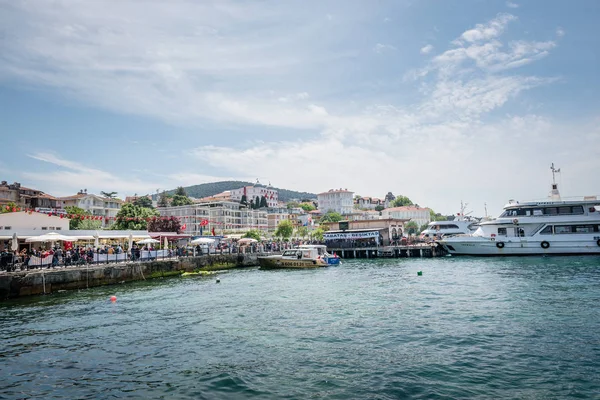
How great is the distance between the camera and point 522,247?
5066 centimetres

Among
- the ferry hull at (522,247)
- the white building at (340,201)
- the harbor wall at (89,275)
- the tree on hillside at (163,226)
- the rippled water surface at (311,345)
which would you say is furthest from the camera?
the white building at (340,201)

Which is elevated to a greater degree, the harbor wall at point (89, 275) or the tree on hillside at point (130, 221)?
the tree on hillside at point (130, 221)

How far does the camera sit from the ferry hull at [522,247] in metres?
48.3

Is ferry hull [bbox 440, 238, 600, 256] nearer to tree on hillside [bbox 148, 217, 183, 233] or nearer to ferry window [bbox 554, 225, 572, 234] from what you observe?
ferry window [bbox 554, 225, 572, 234]

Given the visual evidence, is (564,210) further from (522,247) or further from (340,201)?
(340,201)

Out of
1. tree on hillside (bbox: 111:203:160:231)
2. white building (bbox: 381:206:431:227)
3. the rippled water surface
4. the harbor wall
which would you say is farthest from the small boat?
white building (bbox: 381:206:431:227)

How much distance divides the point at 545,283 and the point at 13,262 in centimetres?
3608

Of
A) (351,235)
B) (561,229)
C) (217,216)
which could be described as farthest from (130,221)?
(561,229)

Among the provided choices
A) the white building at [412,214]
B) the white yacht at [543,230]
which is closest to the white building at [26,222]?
the white yacht at [543,230]

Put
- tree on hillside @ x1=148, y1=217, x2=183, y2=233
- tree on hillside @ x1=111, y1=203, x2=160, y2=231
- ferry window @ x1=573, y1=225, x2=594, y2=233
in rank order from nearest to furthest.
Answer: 1. ferry window @ x1=573, y1=225, x2=594, y2=233
2. tree on hillside @ x1=111, y1=203, x2=160, y2=231
3. tree on hillside @ x1=148, y1=217, x2=183, y2=233

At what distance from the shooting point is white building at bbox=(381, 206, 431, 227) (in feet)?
578

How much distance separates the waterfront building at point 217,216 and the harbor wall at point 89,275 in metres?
66.6

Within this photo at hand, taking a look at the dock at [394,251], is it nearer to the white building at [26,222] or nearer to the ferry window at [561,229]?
the ferry window at [561,229]

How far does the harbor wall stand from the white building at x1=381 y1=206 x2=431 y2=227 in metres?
141
